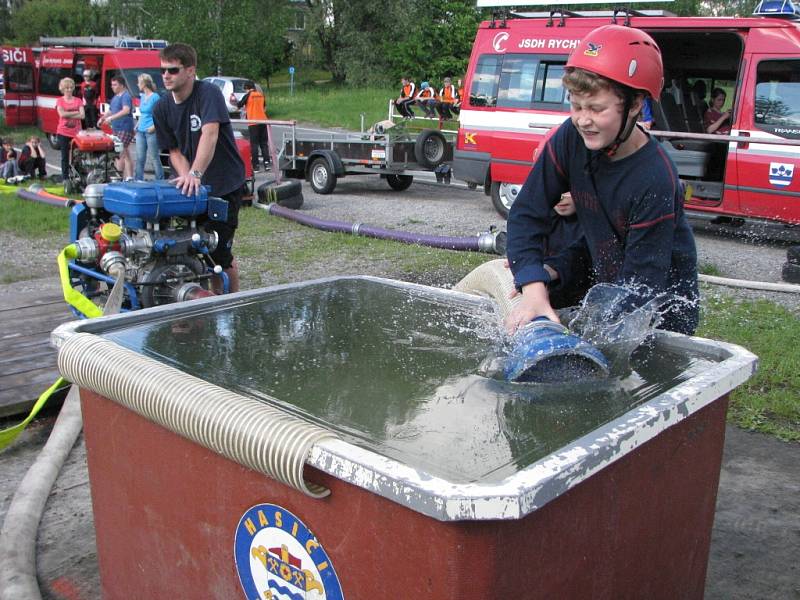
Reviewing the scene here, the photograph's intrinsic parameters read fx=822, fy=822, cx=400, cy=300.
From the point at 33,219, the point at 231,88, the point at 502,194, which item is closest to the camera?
the point at 33,219

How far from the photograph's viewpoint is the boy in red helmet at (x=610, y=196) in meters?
2.06

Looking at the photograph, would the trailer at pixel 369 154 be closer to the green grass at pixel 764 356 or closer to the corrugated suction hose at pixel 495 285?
the green grass at pixel 764 356

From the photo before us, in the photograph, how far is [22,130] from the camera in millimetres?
23141

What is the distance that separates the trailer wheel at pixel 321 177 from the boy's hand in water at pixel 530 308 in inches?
387

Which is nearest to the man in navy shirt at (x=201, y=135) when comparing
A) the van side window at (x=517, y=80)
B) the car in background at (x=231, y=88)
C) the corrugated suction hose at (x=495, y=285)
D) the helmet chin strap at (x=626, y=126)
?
the corrugated suction hose at (x=495, y=285)

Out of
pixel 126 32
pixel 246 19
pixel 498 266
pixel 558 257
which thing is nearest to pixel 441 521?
pixel 558 257

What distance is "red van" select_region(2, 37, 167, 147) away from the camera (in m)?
17.8

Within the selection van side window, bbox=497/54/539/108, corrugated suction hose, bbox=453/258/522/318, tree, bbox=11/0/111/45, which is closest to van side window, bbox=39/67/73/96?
van side window, bbox=497/54/539/108

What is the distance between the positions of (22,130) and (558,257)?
2382cm

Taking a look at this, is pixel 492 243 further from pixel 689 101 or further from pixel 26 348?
pixel 689 101

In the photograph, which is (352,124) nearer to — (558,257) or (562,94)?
(562,94)

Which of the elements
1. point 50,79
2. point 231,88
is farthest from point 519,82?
point 231,88

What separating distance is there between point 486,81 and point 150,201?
705 cm

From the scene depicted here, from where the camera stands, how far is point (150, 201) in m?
4.36
